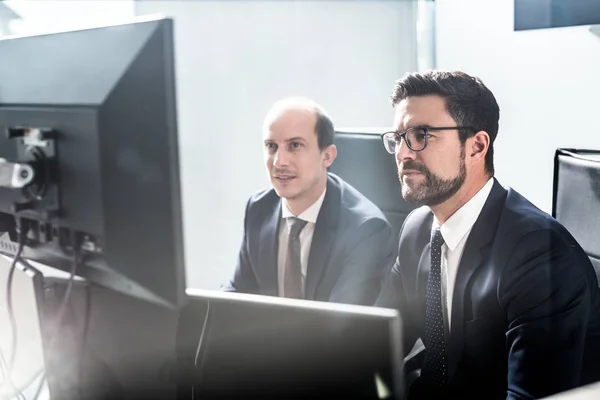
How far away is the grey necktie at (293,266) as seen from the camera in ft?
4.87

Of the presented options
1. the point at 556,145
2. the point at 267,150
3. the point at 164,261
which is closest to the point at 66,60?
the point at 164,261

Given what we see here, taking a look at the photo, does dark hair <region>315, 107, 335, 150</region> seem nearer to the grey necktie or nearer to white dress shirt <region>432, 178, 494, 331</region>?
the grey necktie

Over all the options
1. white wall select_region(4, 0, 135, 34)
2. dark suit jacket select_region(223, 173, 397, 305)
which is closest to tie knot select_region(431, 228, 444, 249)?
dark suit jacket select_region(223, 173, 397, 305)

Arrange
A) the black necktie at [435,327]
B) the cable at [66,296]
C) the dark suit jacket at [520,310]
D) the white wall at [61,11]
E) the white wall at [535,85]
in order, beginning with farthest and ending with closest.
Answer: the white wall at [61,11] < the white wall at [535,85] < the black necktie at [435,327] < the dark suit jacket at [520,310] < the cable at [66,296]

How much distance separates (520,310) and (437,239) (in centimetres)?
22

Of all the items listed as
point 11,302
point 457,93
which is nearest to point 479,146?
point 457,93

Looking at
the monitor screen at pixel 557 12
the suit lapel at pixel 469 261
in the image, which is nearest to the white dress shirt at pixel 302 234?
the suit lapel at pixel 469 261

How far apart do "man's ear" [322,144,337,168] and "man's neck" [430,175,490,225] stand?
0.44m

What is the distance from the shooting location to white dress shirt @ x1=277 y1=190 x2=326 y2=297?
4.91 ft

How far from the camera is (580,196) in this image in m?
1.19

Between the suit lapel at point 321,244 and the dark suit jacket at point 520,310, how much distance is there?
0.38 meters

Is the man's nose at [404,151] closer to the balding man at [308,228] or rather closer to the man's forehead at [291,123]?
the balding man at [308,228]

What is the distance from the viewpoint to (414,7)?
2154mm

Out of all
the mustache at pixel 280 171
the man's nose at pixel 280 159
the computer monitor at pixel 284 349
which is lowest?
the computer monitor at pixel 284 349
